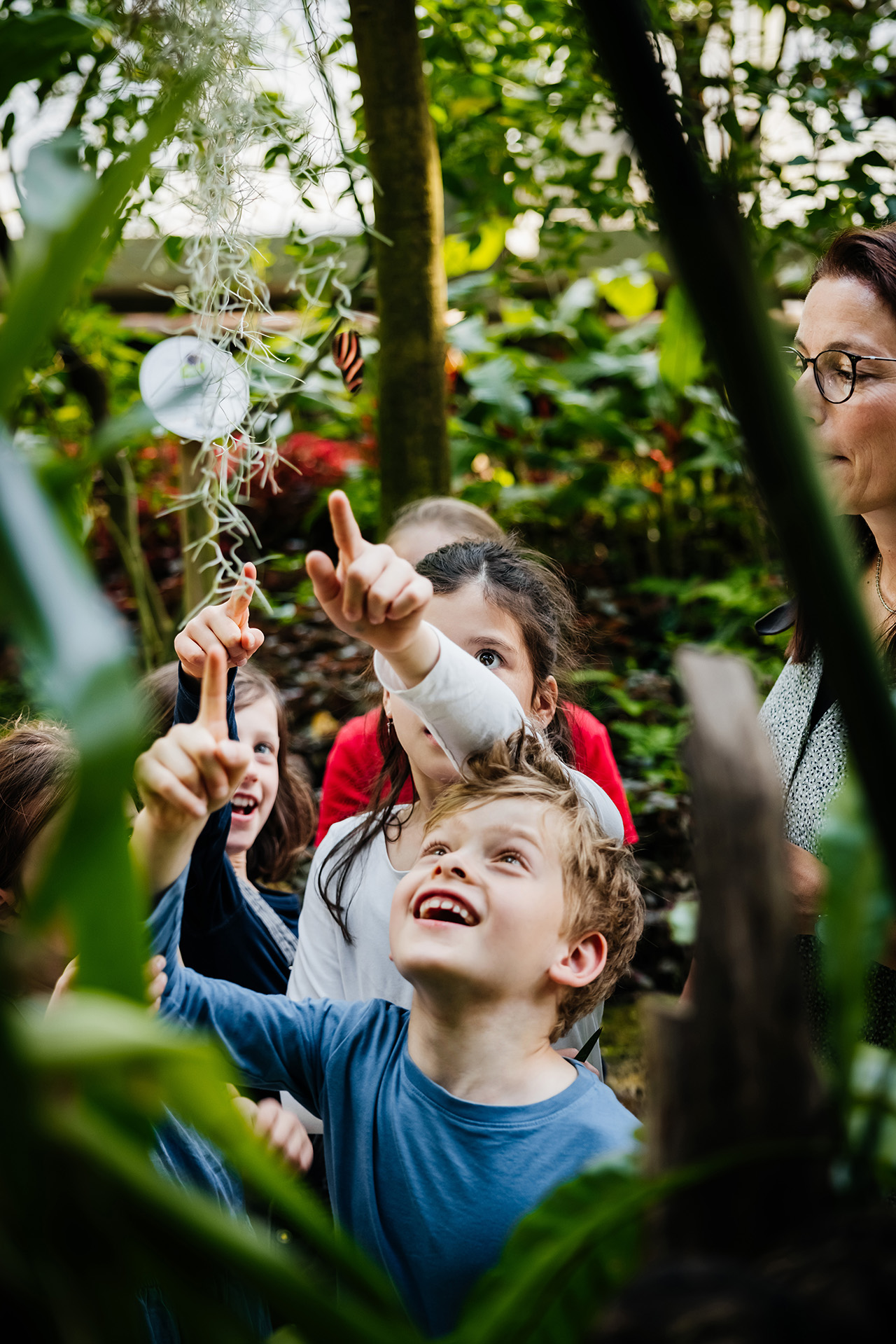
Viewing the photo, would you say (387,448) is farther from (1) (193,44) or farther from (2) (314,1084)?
(2) (314,1084)

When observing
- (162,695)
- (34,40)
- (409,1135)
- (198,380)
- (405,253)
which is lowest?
(409,1135)

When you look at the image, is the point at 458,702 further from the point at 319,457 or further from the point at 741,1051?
the point at 319,457

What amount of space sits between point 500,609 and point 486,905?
48cm

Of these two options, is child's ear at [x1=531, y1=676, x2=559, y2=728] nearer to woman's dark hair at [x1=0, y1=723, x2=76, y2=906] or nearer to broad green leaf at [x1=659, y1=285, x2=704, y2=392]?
woman's dark hair at [x1=0, y1=723, x2=76, y2=906]

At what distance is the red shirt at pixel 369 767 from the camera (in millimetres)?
1454

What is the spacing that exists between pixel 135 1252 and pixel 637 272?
3.86m

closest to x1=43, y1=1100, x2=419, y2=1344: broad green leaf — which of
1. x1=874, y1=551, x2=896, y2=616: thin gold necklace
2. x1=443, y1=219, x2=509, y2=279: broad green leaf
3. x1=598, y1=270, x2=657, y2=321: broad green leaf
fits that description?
x1=874, y1=551, x2=896, y2=616: thin gold necklace

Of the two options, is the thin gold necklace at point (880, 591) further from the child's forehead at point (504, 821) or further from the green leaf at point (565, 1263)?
the green leaf at point (565, 1263)

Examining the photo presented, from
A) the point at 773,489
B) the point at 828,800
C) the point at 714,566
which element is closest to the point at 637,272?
the point at 714,566

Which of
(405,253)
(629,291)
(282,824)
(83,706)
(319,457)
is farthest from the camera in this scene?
(319,457)

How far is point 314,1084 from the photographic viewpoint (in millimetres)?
904

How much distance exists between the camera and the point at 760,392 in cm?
30

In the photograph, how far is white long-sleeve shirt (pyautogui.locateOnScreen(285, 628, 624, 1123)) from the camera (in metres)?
0.94

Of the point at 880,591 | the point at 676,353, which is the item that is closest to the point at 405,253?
the point at 880,591
